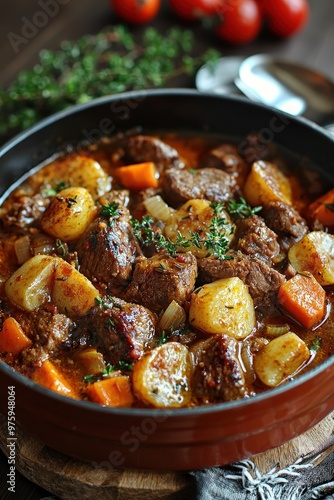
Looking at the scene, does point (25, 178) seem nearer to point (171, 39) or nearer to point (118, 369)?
point (118, 369)

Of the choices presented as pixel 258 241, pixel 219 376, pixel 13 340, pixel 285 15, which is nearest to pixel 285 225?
pixel 258 241

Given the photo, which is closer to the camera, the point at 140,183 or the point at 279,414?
the point at 279,414

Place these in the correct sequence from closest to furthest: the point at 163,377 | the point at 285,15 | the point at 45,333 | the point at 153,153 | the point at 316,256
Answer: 1. the point at 163,377
2. the point at 45,333
3. the point at 316,256
4. the point at 153,153
5. the point at 285,15

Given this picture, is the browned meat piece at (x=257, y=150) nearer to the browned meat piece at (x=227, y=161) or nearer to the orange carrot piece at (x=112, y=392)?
the browned meat piece at (x=227, y=161)

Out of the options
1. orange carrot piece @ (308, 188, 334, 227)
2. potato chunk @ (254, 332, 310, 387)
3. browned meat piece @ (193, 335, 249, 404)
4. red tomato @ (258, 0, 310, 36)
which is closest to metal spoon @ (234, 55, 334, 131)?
red tomato @ (258, 0, 310, 36)

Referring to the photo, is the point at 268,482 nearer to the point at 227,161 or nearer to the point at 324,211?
the point at 324,211

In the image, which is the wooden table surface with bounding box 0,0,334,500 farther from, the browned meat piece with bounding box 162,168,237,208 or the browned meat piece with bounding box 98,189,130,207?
the browned meat piece with bounding box 98,189,130,207

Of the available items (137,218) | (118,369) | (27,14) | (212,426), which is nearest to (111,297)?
(118,369)
